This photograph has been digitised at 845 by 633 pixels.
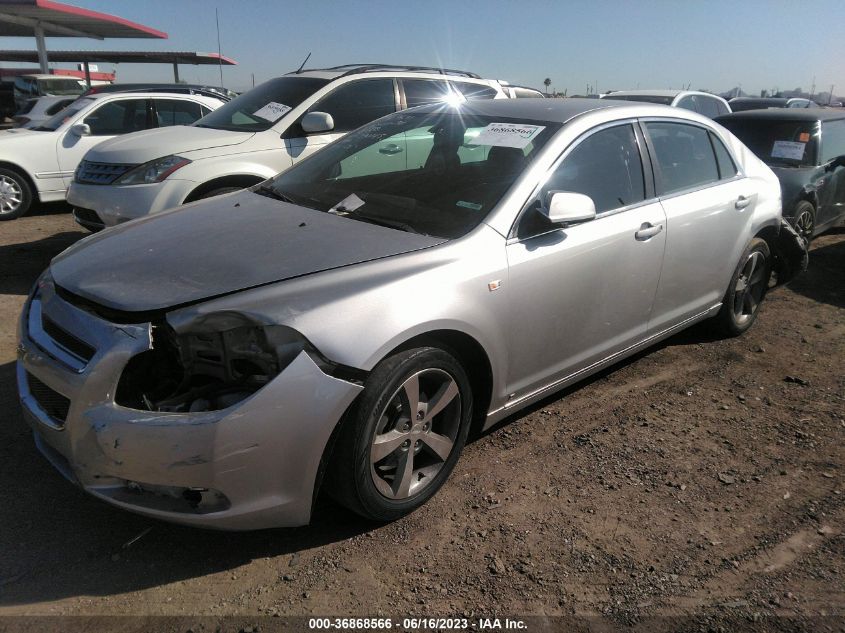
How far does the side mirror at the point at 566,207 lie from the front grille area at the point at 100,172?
416 centimetres

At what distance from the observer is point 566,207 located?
305 cm

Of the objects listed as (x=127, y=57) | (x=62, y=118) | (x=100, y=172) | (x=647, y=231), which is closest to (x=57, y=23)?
(x=127, y=57)

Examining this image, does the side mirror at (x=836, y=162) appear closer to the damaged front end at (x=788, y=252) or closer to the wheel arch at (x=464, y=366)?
the damaged front end at (x=788, y=252)

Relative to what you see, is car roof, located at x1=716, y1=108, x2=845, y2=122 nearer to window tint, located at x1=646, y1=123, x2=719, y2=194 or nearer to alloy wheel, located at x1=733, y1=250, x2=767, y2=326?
alloy wheel, located at x1=733, y1=250, x2=767, y2=326

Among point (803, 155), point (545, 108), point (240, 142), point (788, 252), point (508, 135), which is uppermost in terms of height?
point (545, 108)

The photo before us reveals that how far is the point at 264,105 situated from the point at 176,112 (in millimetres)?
3640

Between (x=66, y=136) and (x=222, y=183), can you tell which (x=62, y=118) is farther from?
(x=222, y=183)

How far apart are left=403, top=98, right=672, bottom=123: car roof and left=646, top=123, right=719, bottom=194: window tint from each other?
0.45 feet

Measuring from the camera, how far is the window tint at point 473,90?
7.22 metres

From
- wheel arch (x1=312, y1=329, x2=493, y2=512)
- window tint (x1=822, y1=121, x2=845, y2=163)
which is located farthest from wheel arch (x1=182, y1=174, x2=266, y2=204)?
window tint (x1=822, y1=121, x2=845, y2=163)

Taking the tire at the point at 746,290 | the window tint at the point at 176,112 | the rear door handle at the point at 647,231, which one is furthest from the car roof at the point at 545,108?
the window tint at the point at 176,112

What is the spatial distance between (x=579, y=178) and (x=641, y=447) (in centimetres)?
144

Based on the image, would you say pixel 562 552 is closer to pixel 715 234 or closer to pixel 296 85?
pixel 715 234

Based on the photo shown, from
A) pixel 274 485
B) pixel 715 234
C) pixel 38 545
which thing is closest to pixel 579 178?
pixel 715 234
